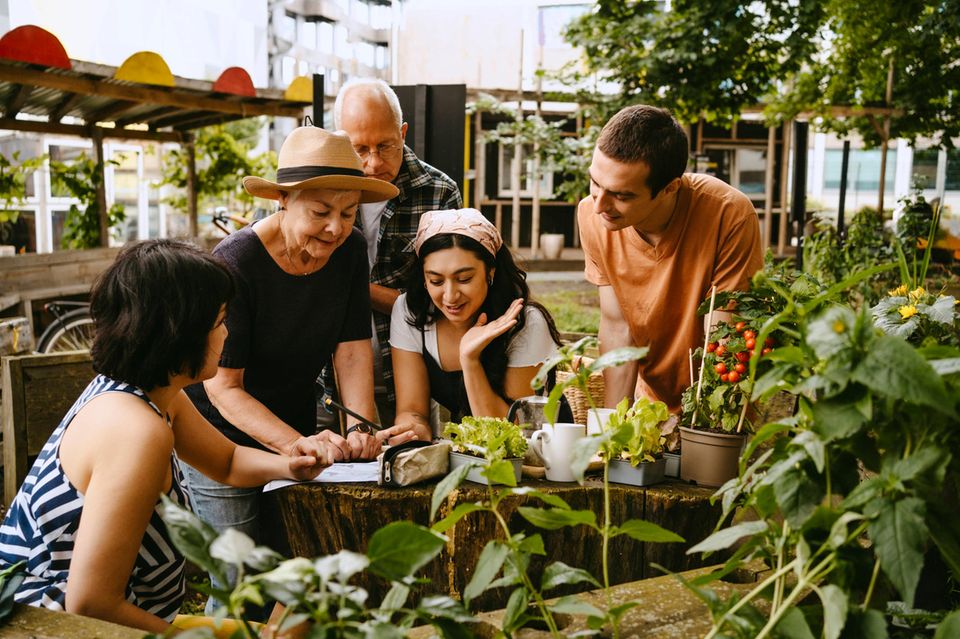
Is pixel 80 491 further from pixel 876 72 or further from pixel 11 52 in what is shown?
pixel 876 72

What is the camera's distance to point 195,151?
10.3 m

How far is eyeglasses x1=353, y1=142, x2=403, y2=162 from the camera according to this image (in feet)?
9.32

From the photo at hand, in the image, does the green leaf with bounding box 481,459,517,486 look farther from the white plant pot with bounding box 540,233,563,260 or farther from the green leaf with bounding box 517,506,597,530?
the white plant pot with bounding box 540,233,563,260

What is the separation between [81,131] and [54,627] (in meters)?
8.41

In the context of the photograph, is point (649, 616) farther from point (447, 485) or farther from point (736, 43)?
point (736, 43)

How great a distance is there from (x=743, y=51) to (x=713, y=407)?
278 inches

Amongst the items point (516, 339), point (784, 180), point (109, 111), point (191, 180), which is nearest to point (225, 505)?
point (516, 339)

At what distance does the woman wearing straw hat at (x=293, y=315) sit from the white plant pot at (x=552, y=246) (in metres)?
12.6

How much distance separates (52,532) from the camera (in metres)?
1.56

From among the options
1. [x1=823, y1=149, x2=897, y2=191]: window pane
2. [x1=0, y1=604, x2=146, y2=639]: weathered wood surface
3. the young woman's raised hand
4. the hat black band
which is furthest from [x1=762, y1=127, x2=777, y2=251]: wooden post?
[x1=0, y1=604, x2=146, y2=639]: weathered wood surface

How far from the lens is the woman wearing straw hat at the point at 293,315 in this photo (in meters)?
2.34

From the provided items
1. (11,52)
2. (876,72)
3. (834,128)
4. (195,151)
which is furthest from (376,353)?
(834,128)

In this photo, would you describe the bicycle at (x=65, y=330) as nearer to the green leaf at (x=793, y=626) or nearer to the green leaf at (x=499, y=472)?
the green leaf at (x=499, y=472)

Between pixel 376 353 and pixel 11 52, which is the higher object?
pixel 11 52
